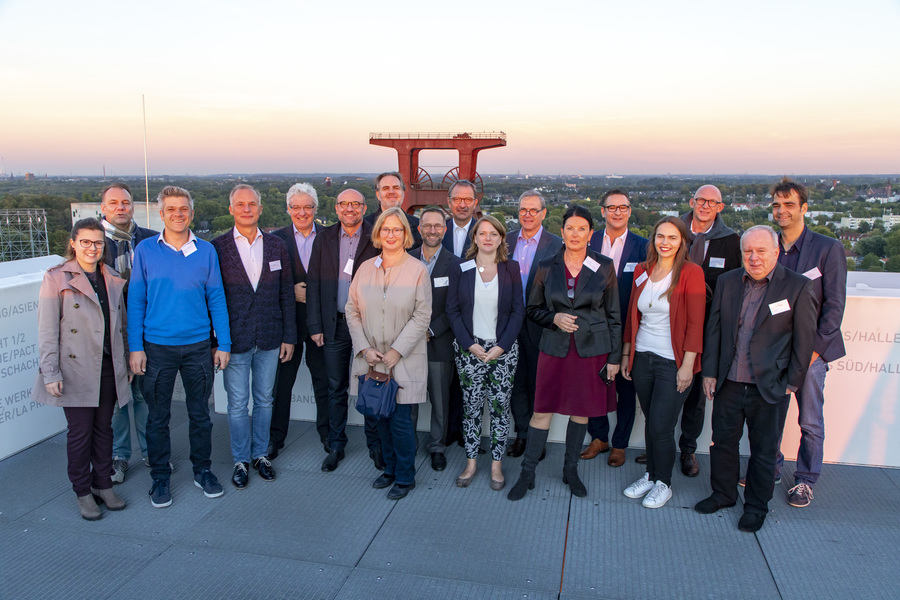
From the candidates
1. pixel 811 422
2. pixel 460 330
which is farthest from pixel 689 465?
pixel 460 330

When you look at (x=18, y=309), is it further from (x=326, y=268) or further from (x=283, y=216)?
(x=326, y=268)

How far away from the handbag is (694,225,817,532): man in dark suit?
1812 millimetres

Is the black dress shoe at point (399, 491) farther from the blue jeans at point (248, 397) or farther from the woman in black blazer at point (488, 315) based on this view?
the blue jeans at point (248, 397)

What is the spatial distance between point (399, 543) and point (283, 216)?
2677 mm

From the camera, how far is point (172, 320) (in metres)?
3.05

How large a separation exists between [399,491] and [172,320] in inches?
66.6

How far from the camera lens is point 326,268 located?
353 centimetres

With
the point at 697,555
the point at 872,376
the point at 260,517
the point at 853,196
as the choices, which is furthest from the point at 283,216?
the point at 853,196

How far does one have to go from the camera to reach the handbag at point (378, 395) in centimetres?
310

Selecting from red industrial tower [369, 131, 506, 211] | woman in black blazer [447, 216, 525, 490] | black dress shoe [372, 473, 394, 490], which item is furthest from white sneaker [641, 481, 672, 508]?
red industrial tower [369, 131, 506, 211]

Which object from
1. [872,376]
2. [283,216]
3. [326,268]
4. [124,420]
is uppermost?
[283,216]

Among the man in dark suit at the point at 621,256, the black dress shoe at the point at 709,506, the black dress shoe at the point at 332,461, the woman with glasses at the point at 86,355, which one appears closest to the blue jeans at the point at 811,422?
the black dress shoe at the point at 709,506

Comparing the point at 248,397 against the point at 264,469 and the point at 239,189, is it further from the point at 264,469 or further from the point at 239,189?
the point at 239,189

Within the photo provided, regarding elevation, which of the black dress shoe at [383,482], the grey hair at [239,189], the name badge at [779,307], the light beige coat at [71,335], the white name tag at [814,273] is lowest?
the black dress shoe at [383,482]
